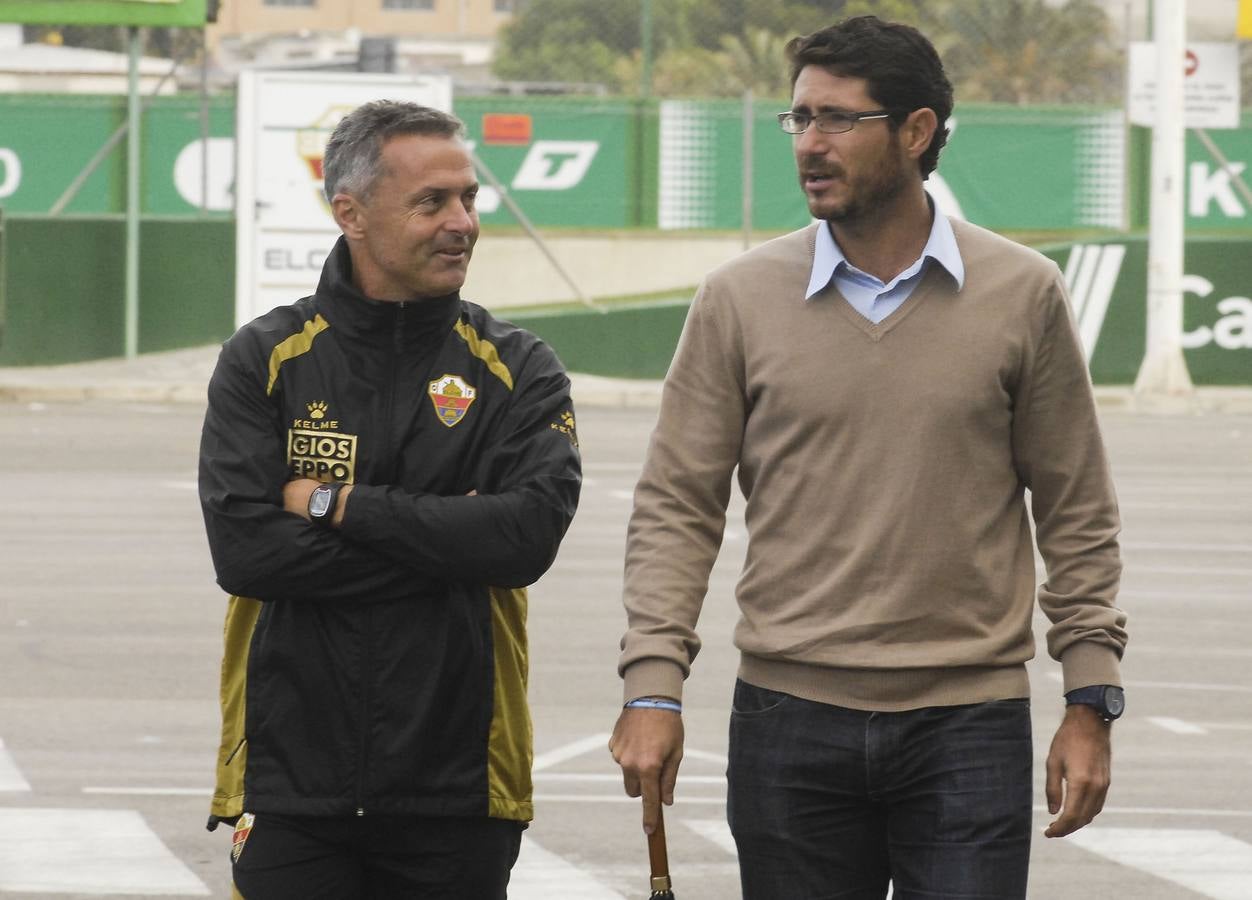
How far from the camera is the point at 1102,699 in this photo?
411cm

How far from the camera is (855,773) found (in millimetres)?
4035

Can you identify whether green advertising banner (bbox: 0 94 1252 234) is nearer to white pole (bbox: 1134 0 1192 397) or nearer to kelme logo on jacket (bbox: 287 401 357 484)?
white pole (bbox: 1134 0 1192 397)

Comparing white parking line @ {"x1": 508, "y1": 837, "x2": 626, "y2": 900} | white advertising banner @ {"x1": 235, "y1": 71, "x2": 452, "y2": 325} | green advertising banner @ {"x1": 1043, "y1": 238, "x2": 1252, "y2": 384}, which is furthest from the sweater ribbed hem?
green advertising banner @ {"x1": 1043, "y1": 238, "x2": 1252, "y2": 384}

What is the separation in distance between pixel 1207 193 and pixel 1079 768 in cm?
2753

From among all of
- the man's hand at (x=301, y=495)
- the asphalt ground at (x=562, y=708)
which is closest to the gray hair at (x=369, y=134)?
the man's hand at (x=301, y=495)

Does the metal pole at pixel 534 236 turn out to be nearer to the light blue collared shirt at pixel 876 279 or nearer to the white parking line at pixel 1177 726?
the white parking line at pixel 1177 726

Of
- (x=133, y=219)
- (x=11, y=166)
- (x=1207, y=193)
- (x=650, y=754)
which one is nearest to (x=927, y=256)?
(x=650, y=754)

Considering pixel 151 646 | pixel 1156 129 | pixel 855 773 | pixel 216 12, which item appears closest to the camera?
pixel 855 773

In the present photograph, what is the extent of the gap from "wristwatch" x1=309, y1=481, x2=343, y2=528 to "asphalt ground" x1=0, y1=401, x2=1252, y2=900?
2825 millimetres


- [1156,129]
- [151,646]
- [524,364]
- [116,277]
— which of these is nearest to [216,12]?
[116,277]

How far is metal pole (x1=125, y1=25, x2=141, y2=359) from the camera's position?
2675 cm

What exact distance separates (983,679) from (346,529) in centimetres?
102

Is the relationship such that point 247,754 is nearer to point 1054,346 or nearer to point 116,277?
point 1054,346

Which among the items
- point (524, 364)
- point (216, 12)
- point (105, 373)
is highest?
point (216, 12)
